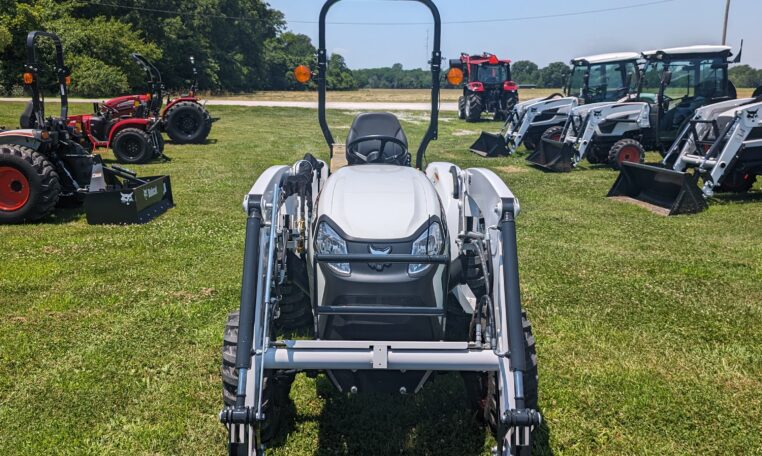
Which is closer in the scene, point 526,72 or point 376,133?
point 376,133

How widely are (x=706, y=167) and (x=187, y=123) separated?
1224 centimetres

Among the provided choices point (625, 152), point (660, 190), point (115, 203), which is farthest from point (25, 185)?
point (625, 152)

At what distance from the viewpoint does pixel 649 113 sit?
12.9 metres

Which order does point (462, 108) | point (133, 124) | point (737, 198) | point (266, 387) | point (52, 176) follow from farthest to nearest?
point (462, 108), point (133, 124), point (737, 198), point (52, 176), point (266, 387)

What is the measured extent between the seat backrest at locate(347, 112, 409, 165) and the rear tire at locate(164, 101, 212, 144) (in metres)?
12.9

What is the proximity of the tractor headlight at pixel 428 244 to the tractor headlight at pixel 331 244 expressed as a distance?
0.99 feet

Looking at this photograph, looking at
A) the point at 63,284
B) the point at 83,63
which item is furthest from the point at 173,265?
the point at 83,63

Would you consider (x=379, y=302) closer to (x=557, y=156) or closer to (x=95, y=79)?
(x=557, y=156)

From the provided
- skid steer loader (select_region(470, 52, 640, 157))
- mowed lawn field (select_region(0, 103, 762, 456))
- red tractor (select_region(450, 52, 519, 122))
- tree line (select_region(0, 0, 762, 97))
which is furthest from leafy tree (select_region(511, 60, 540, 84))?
mowed lawn field (select_region(0, 103, 762, 456))

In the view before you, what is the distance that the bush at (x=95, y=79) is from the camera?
31.2 m

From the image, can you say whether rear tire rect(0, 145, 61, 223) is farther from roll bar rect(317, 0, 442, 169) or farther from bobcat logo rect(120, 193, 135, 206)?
roll bar rect(317, 0, 442, 169)

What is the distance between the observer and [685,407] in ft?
11.7

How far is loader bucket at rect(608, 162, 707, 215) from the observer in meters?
8.41

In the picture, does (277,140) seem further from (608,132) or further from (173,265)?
(173,265)
